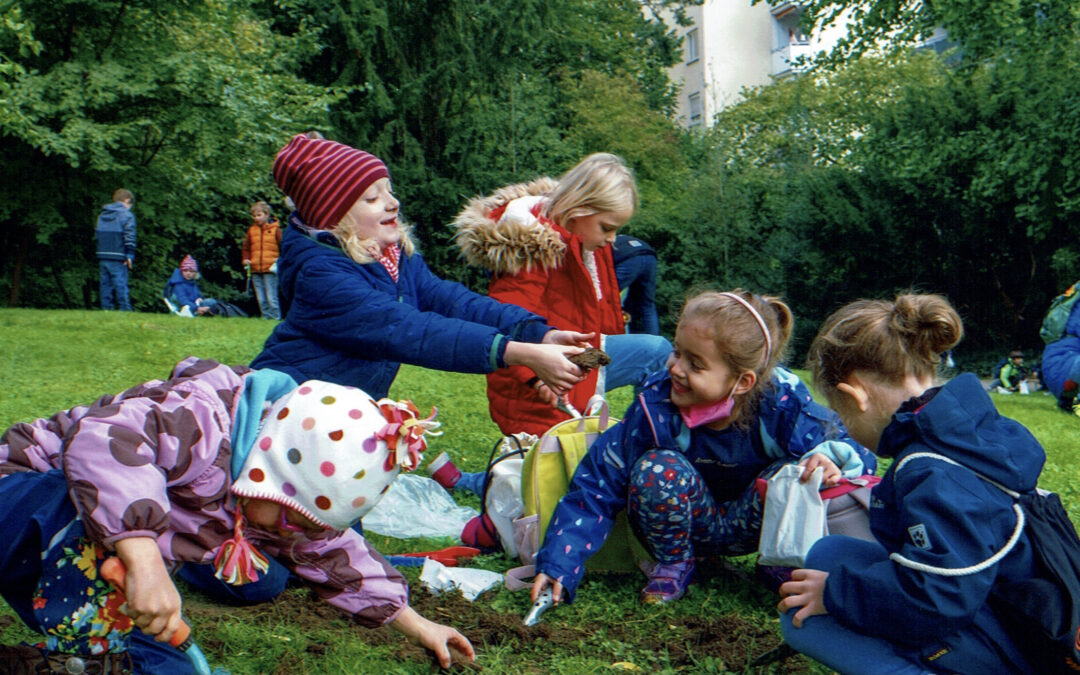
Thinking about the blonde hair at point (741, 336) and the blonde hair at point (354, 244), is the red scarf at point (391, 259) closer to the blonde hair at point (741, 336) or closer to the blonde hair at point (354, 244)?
the blonde hair at point (354, 244)

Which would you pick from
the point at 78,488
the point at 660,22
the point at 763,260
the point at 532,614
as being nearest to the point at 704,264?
the point at 763,260

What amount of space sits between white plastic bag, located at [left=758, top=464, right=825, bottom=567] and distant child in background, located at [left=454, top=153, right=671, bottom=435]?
4.98 ft

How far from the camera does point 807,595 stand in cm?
251

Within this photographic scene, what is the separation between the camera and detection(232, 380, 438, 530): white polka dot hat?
216cm

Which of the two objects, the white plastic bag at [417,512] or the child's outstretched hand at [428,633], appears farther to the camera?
the white plastic bag at [417,512]

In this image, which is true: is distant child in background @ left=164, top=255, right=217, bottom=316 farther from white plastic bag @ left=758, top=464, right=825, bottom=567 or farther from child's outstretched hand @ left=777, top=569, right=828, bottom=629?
child's outstretched hand @ left=777, top=569, right=828, bottom=629

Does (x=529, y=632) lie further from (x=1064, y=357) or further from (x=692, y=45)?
(x=692, y=45)

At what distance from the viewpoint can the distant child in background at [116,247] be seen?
14000 mm

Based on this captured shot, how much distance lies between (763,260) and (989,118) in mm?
4440

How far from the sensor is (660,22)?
3906cm

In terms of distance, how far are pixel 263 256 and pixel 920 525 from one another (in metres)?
13.8

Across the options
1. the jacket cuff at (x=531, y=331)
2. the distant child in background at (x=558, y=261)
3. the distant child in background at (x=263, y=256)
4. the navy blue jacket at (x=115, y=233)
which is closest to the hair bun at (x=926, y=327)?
the jacket cuff at (x=531, y=331)

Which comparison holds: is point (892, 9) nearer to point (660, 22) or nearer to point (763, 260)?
point (763, 260)

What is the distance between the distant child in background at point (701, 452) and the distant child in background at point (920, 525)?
0.64 meters
